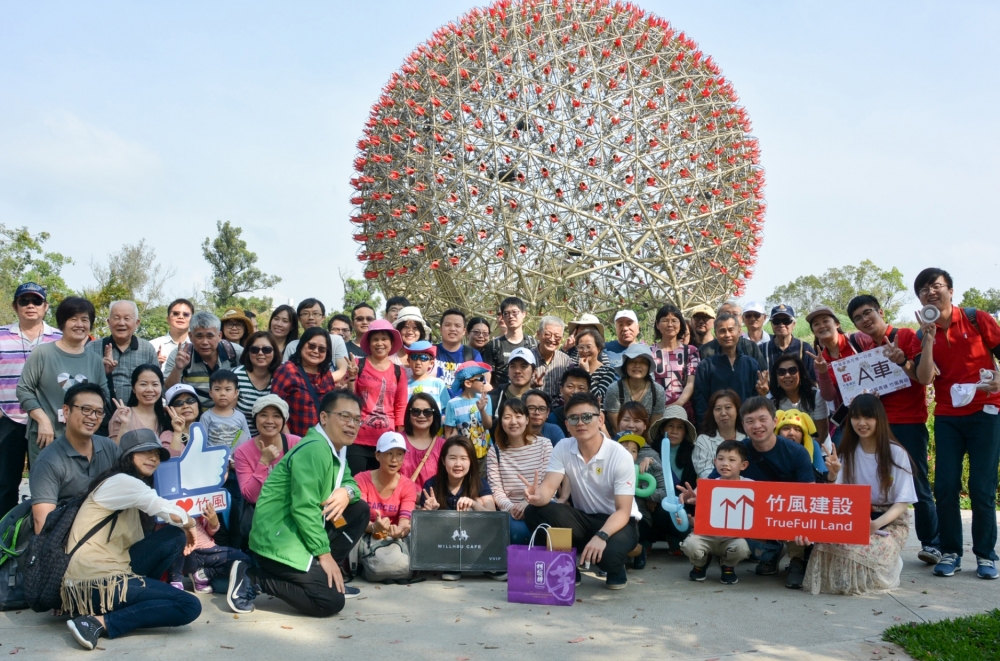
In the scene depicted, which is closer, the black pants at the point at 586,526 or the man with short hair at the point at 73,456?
the man with short hair at the point at 73,456

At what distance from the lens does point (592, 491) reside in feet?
19.9

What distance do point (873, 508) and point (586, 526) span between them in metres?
2.23

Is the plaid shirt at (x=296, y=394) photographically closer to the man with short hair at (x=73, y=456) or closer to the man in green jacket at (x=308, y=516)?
the man in green jacket at (x=308, y=516)

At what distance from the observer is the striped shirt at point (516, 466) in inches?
262

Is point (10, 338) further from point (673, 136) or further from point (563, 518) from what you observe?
point (673, 136)

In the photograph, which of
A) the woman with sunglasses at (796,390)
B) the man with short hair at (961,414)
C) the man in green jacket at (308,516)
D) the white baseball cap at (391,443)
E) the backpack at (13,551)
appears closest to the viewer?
the backpack at (13,551)

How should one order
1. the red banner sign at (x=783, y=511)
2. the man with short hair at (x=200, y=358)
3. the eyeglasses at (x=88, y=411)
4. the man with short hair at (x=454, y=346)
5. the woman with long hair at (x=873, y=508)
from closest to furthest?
1. the eyeglasses at (x=88, y=411)
2. the red banner sign at (x=783, y=511)
3. the woman with long hair at (x=873, y=508)
4. the man with short hair at (x=200, y=358)
5. the man with short hair at (x=454, y=346)

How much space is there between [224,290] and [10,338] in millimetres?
37711

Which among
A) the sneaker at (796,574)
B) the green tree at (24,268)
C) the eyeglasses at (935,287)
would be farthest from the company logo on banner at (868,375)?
the green tree at (24,268)

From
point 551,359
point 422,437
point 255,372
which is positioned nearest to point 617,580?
point 422,437

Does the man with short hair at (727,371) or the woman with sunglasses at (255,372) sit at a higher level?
the man with short hair at (727,371)

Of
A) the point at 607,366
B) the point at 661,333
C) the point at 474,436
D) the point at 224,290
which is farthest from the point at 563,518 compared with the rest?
the point at 224,290

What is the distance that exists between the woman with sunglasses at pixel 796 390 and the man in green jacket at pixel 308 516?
4.04 meters

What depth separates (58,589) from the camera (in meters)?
4.64
